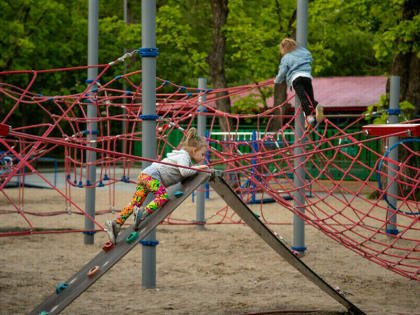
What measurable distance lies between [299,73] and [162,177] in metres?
2.07

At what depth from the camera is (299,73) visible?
18.7 ft

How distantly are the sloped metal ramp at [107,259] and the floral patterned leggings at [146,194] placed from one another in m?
0.10

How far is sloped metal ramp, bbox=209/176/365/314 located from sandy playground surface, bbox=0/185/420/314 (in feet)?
0.86

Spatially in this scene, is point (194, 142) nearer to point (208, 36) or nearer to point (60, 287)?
point (60, 287)

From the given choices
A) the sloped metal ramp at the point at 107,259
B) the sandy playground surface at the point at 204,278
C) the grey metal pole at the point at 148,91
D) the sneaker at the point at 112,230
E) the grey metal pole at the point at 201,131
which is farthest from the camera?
the grey metal pole at the point at 201,131

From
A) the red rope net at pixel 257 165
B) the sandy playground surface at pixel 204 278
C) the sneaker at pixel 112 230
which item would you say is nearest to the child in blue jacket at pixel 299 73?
the red rope net at pixel 257 165

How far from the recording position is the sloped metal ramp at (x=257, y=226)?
3.90 m

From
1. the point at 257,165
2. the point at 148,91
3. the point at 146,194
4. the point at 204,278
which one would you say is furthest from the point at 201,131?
the point at 257,165

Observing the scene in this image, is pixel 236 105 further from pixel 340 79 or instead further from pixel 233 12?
pixel 340 79

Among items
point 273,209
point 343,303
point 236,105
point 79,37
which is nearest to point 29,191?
point 273,209

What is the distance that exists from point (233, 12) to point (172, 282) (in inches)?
→ 477

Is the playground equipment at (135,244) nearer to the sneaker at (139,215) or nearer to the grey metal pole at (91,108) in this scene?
the sneaker at (139,215)

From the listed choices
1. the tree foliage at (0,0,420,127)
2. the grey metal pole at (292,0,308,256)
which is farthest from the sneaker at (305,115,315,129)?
the tree foliage at (0,0,420,127)

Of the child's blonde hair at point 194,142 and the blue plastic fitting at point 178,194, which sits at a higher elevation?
the child's blonde hair at point 194,142
